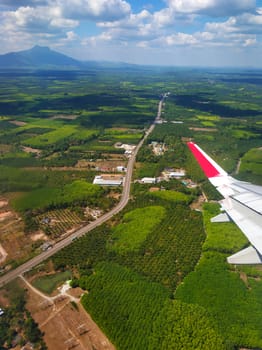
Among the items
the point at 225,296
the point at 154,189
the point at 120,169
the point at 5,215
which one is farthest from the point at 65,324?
the point at 120,169

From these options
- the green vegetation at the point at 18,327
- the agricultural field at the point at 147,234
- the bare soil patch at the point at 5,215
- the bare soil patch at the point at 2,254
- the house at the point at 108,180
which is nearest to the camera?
the green vegetation at the point at 18,327

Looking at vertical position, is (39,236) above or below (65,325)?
above

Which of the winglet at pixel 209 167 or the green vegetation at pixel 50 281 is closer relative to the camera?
the green vegetation at pixel 50 281

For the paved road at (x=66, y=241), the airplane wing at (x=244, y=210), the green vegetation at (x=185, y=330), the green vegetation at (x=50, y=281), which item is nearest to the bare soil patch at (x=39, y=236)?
the paved road at (x=66, y=241)

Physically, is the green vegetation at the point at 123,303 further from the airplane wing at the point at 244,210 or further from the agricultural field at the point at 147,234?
the airplane wing at the point at 244,210

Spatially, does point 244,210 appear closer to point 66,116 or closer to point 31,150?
point 31,150

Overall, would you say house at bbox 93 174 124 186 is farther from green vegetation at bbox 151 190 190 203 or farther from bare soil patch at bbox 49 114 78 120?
bare soil patch at bbox 49 114 78 120

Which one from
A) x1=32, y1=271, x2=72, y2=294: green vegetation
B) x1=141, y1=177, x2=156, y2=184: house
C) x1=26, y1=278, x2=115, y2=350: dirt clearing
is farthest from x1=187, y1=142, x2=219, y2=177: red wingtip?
x1=26, y1=278, x2=115, y2=350: dirt clearing
